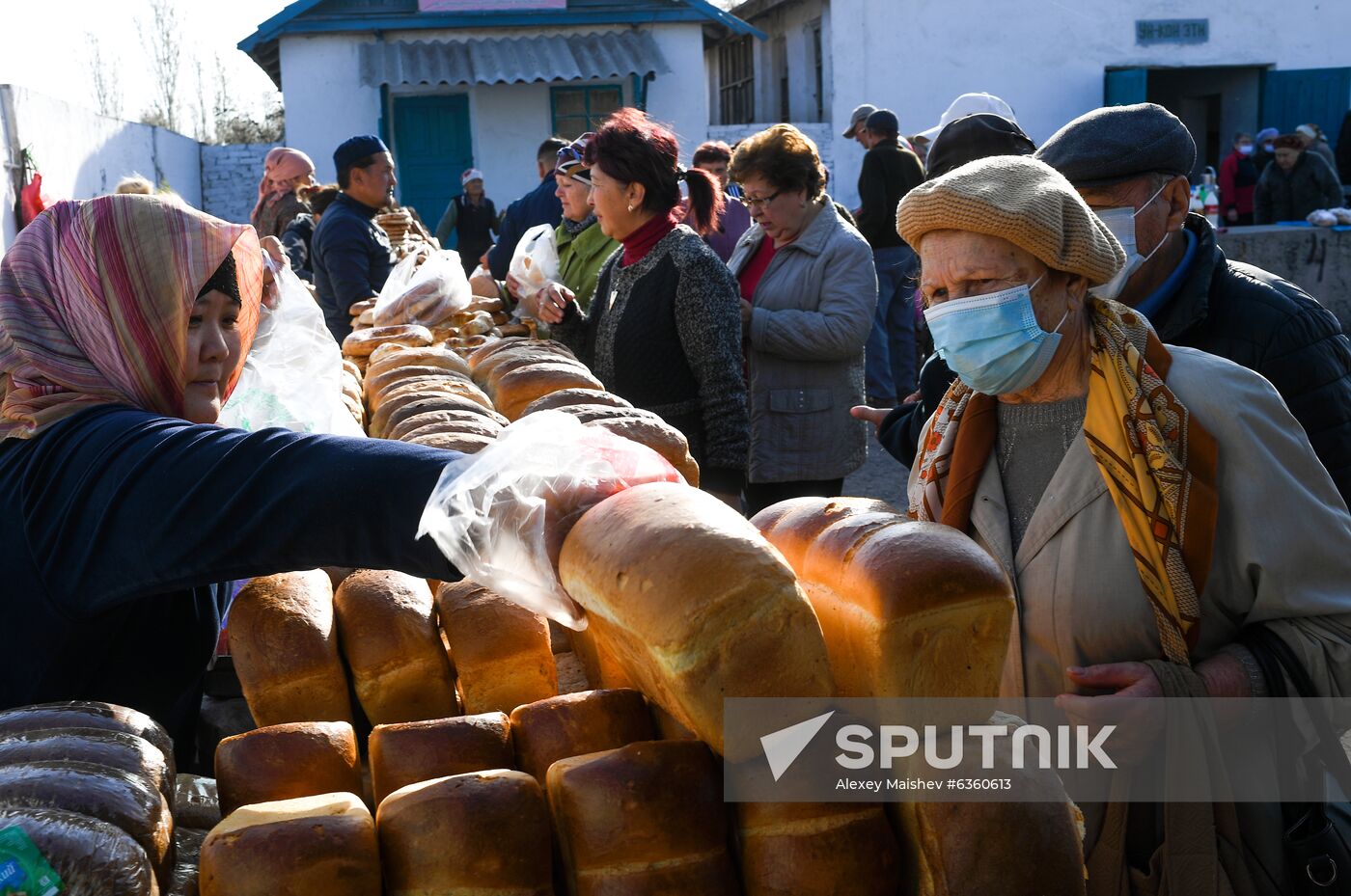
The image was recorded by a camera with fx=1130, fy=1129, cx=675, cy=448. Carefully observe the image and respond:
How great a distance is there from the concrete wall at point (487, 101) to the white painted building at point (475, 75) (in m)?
0.02

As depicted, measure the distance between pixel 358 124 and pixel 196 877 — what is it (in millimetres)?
19274

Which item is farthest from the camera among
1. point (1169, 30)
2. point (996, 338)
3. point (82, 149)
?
point (1169, 30)

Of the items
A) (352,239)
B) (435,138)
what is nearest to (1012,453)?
(352,239)

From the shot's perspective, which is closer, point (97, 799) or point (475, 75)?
point (97, 799)

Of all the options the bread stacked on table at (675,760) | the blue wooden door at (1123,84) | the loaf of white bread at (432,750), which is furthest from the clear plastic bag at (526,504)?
the blue wooden door at (1123,84)

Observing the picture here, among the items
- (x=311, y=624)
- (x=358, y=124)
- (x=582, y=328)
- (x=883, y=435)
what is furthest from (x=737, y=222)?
(x=358, y=124)

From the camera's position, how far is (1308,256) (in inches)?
463

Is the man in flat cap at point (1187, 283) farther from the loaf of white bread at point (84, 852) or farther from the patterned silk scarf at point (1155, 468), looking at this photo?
the loaf of white bread at point (84, 852)

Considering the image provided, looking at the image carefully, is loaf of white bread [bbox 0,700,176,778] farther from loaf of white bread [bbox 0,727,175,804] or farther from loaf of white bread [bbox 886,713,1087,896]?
loaf of white bread [bbox 886,713,1087,896]

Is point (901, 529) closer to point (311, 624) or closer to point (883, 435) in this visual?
point (311, 624)

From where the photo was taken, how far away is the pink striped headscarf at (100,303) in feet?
4.64

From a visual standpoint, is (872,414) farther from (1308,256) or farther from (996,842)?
(1308,256)

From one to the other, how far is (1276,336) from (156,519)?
2.04 m

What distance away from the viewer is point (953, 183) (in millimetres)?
1813
